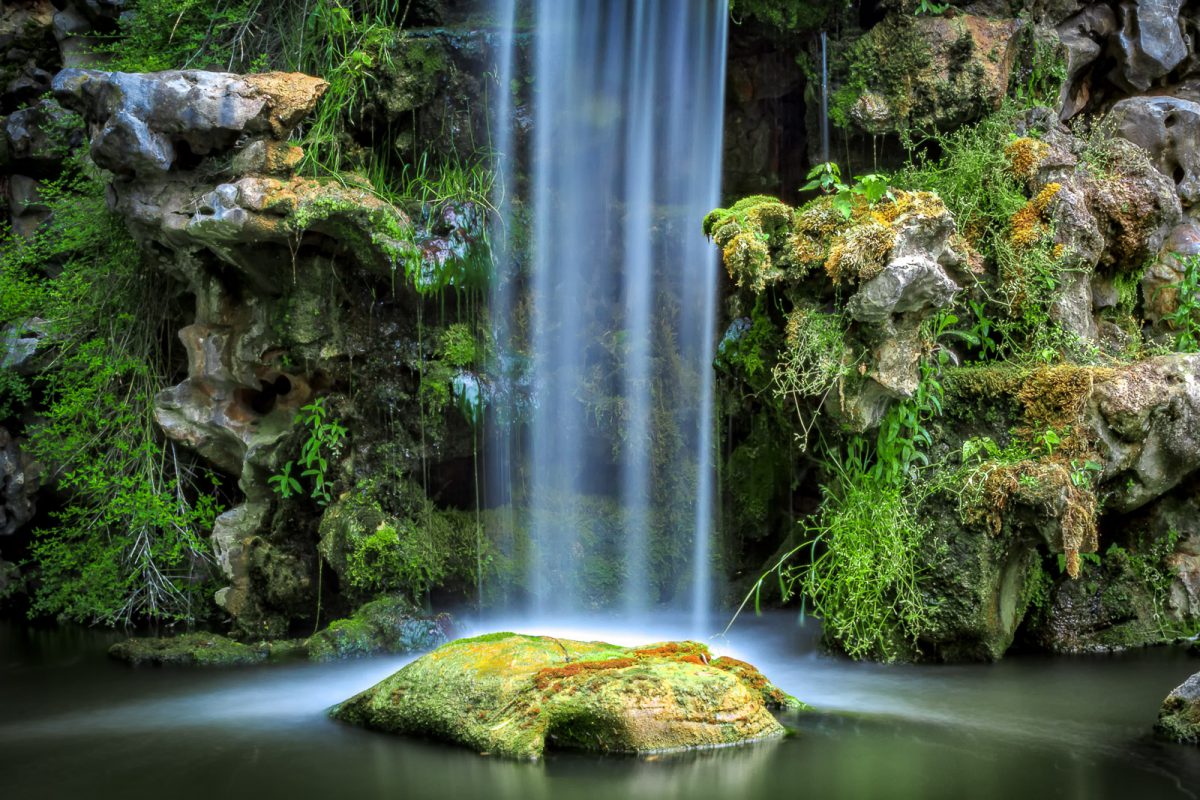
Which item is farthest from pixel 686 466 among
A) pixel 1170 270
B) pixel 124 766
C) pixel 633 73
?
pixel 124 766

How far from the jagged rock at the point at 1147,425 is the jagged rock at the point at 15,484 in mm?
8495

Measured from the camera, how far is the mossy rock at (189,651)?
7.62 metres

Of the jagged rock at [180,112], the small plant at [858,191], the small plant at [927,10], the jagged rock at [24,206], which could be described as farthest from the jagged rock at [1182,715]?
the jagged rock at [24,206]

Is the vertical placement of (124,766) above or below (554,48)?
below

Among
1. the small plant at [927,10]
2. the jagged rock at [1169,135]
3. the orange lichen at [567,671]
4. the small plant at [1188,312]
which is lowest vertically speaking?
the orange lichen at [567,671]

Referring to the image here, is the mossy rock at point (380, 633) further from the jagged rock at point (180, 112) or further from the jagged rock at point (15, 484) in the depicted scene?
the jagged rock at point (15, 484)

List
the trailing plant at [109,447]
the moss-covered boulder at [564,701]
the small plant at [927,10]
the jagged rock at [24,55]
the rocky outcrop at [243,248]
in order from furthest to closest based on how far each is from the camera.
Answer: the jagged rock at [24,55]
the trailing plant at [109,447]
the small plant at [927,10]
the rocky outcrop at [243,248]
the moss-covered boulder at [564,701]

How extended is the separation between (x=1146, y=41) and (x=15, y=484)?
10.3 metres

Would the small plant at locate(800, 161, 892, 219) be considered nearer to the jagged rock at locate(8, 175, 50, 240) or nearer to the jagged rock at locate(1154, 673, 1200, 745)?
the jagged rock at locate(1154, 673, 1200, 745)

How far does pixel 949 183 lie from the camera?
7891 mm

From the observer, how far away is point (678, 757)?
17.1 ft

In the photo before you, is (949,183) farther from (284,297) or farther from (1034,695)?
(284,297)

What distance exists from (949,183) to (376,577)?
4.80 meters

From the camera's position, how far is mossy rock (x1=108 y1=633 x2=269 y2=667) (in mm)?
7625
